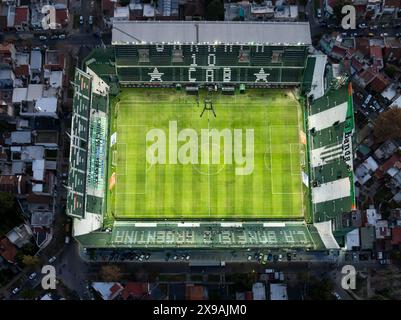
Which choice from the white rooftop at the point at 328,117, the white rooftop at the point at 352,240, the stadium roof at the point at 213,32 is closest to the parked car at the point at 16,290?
the stadium roof at the point at 213,32

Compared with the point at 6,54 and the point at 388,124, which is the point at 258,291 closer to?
the point at 388,124

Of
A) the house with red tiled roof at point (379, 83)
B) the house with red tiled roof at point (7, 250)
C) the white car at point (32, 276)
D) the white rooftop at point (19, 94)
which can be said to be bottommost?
the white car at point (32, 276)

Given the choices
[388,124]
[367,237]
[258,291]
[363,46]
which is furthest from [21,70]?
[367,237]

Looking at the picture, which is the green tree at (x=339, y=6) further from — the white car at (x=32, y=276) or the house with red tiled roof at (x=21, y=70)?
the white car at (x=32, y=276)

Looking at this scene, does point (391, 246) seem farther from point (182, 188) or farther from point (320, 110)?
point (182, 188)

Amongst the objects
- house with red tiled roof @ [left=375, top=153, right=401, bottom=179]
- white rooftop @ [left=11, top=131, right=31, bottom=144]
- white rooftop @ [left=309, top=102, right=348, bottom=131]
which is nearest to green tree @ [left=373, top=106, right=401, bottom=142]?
house with red tiled roof @ [left=375, top=153, right=401, bottom=179]

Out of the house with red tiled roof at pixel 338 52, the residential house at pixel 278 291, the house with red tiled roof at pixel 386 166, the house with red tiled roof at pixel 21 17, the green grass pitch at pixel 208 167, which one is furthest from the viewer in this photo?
the house with red tiled roof at pixel 21 17

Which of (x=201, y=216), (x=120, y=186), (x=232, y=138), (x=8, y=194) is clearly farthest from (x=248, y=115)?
(x=8, y=194)
